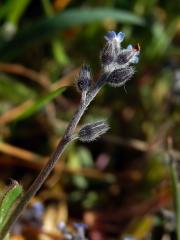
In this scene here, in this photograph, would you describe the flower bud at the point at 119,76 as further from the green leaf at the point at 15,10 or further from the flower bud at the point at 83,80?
the green leaf at the point at 15,10

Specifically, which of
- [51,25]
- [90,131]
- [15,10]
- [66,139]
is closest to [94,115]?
[51,25]

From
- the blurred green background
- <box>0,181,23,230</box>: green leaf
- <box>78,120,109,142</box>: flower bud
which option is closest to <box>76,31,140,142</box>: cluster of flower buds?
<box>78,120,109,142</box>: flower bud

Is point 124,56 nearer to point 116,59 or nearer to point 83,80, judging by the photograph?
point 116,59

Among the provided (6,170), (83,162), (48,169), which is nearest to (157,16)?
(83,162)

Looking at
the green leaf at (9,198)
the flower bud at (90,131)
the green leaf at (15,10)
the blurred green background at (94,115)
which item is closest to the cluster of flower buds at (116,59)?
the flower bud at (90,131)

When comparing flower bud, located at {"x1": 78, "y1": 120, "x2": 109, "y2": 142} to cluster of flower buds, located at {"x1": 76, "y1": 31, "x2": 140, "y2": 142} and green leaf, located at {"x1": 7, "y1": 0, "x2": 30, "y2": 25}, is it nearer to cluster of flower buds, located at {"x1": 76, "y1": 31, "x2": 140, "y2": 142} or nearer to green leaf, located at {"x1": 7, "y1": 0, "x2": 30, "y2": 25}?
cluster of flower buds, located at {"x1": 76, "y1": 31, "x2": 140, "y2": 142}

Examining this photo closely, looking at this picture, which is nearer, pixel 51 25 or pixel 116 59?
pixel 116 59
